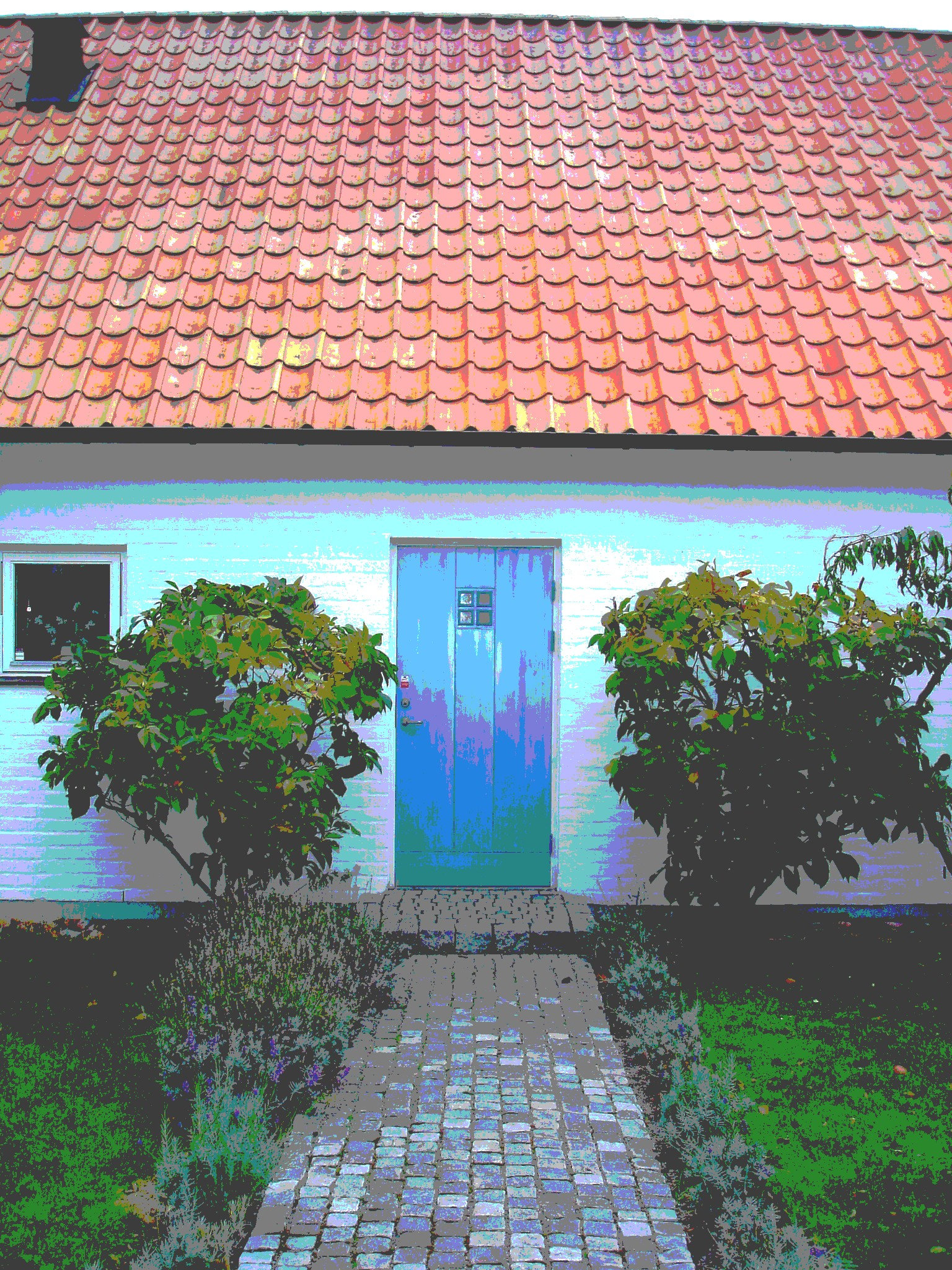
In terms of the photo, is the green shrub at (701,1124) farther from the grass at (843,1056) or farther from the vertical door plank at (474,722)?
the vertical door plank at (474,722)

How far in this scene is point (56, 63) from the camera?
8438 mm

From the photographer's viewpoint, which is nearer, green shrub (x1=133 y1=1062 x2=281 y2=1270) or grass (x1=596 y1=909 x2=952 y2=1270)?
green shrub (x1=133 y1=1062 x2=281 y2=1270)

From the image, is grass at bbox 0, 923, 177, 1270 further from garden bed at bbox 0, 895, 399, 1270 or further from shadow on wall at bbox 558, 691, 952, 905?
shadow on wall at bbox 558, 691, 952, 905

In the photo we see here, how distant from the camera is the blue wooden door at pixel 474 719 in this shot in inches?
242

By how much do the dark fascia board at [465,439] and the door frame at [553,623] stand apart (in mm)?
636

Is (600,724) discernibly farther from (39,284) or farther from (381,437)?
(39,284)

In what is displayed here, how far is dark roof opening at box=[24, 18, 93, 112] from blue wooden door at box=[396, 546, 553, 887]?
5899 millimetres

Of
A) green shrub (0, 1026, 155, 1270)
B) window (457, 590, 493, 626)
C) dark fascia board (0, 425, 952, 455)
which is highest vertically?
dark fascia board (0, 425, 952, 455)

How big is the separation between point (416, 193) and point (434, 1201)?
22.6ft

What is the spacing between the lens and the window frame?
619 centimetres

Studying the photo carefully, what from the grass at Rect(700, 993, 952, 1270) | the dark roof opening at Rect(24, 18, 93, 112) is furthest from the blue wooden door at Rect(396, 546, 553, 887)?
the dark roof opening at Rect(24, 18, 93, 112)

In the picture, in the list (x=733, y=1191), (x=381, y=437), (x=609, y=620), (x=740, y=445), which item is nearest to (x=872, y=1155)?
(x=733, y=1191)

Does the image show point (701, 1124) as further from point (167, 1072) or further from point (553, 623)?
point (553, 623)

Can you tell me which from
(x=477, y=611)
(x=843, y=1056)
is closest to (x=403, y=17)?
(x=477, y=611)
